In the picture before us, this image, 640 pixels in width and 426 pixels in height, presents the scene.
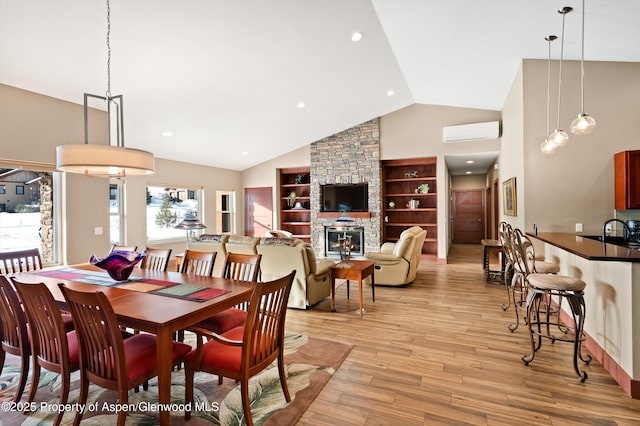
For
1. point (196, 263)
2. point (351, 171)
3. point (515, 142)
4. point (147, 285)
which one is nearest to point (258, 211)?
point (351, 171)

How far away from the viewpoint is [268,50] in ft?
14.0

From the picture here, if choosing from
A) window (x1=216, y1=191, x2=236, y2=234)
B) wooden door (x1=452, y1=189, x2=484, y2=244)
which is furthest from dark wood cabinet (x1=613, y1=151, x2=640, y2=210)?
window (x1=216, y1=191, x2=236, y2=234)

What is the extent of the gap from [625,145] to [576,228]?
4.13 ft

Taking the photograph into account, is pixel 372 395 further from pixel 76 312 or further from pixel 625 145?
pixel 625 145

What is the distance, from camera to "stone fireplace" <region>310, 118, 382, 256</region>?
320 inches

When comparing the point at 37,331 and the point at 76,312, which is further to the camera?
the point at 37,331

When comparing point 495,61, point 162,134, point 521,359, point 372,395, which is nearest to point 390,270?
point 521,359

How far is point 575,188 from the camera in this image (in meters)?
4.55

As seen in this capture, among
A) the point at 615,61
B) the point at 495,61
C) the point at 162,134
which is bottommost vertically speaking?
the point at 162,134

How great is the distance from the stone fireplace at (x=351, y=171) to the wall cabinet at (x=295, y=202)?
0.70 meters

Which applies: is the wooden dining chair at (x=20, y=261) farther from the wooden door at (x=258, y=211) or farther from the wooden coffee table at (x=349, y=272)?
the wooden door at (x=258, y=211)

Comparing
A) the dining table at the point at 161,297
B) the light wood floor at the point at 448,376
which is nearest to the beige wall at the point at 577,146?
the light wood floor at the point at 448,376

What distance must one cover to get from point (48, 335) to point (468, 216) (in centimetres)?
1155

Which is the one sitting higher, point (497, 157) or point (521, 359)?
point (497, 157)
